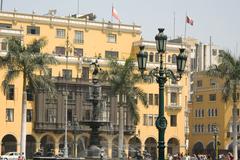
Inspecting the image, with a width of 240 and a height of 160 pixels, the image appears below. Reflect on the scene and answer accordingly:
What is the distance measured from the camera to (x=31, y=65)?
229 ft

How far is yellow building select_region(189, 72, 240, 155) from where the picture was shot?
11812 centimetres

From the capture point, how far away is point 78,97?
102 metres

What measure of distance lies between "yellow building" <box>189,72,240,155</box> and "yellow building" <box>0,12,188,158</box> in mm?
9439

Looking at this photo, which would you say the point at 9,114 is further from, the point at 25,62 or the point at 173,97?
the point at 25,62

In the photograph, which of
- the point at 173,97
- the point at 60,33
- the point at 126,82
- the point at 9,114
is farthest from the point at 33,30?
the point at 126,82

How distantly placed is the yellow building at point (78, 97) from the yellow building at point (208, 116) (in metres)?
9.44

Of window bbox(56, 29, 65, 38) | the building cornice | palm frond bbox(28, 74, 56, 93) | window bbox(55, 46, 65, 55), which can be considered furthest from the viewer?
window bbox(56, 29, 65, 38)

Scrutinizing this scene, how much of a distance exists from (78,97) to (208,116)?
2979 centimetres

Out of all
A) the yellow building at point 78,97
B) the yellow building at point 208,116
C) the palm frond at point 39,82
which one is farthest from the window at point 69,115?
the palm frond at point 39,82

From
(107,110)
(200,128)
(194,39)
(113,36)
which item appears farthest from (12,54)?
(194,39)

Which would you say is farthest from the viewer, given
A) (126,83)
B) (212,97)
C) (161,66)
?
(212,97)

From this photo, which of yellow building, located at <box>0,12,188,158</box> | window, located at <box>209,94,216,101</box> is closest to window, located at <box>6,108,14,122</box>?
yellow building, located at <box>0,12,188,158</box>

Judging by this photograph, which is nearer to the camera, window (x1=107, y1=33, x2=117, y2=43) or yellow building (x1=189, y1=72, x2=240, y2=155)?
window (x1=107, y1=33, x2=117, y2=43)

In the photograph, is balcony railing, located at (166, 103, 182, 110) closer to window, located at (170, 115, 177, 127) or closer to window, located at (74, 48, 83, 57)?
window, located at (170, 115, 177, 127)
